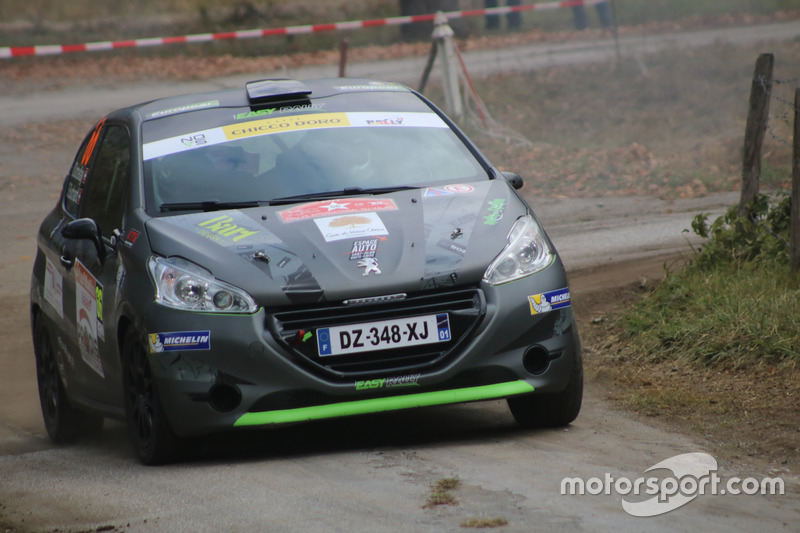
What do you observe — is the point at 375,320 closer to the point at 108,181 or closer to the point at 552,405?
the point at 552,405

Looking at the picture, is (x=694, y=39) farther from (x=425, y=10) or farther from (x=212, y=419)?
(x=212, y=419)

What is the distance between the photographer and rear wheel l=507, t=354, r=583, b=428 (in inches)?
A: 222

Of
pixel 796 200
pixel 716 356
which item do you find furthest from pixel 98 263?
pixel 796 200

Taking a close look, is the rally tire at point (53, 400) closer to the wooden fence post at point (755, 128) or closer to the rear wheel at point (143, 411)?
the rear wheel at point (143, 411)

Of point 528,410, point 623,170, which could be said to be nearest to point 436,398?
point 528,410

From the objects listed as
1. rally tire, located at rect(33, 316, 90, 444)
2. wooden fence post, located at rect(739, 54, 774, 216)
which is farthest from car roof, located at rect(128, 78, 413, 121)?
wooden fence post, located at rect(739, 54, 774, 216)

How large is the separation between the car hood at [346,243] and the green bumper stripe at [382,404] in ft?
1.53

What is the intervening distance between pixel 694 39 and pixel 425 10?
21.5 ft

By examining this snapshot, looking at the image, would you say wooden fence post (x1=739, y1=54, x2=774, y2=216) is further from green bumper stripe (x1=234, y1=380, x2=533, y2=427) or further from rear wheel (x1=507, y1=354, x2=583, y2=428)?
green bumper stripe (x1=234, y1=380, x2=533, y2=427)

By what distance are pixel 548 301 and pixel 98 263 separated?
2.22 metres

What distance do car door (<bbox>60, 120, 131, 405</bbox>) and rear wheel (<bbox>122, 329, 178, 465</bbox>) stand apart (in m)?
0.16

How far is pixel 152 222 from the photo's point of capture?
5754 millimetres

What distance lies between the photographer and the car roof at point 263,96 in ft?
22.1

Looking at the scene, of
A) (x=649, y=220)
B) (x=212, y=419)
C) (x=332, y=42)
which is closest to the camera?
(x=212, y=419)
